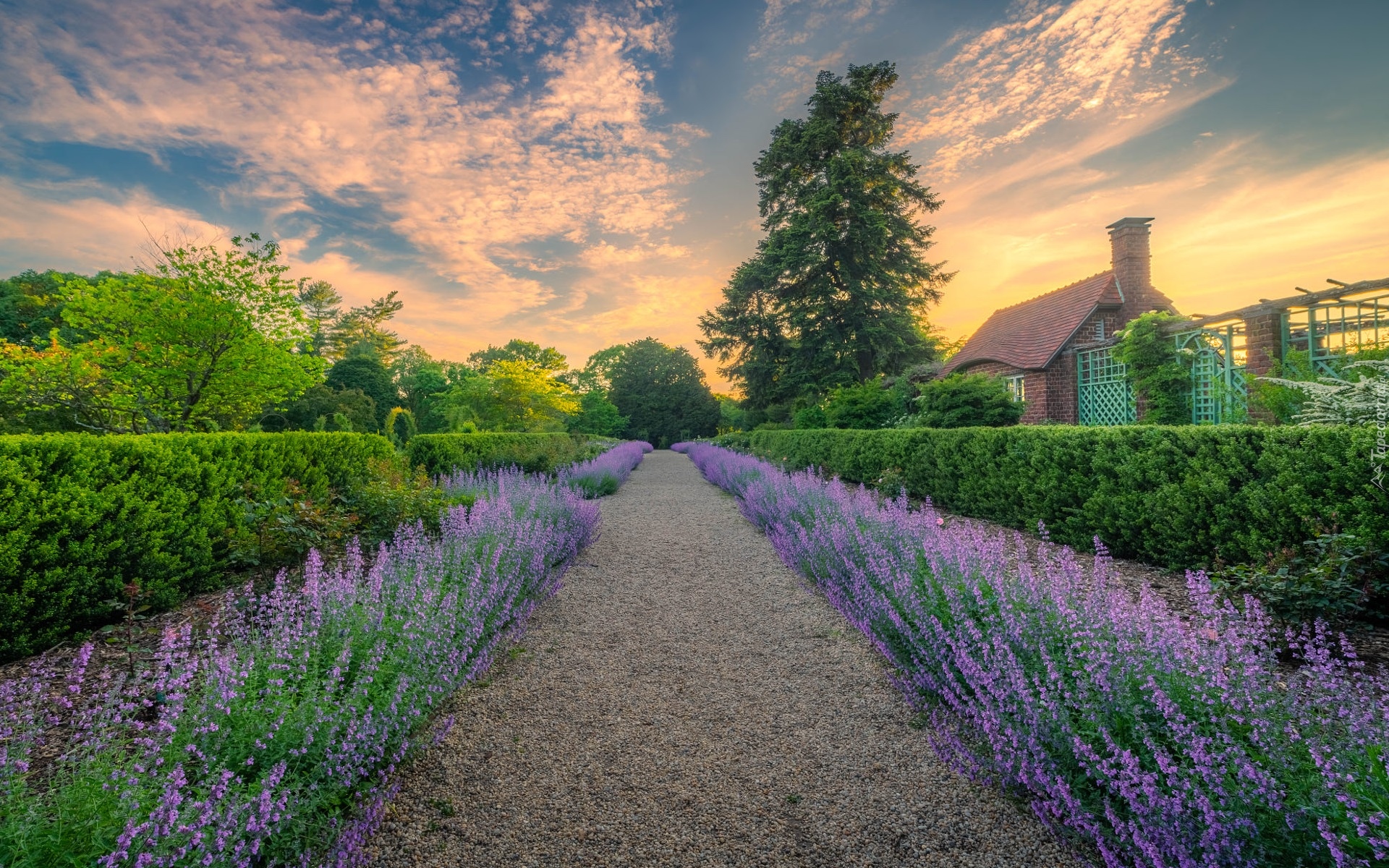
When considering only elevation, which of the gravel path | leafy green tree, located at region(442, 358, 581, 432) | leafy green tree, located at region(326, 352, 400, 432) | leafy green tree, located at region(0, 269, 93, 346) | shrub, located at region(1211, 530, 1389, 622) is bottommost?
the gravel path

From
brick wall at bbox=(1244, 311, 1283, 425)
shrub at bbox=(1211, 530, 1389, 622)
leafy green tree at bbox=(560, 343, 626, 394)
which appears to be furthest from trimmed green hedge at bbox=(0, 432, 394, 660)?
leafy green tree at bbox=(560, 343, 626, 394)

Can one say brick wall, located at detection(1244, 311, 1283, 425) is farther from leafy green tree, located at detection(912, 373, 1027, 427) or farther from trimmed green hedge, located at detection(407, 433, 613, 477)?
trimmed green hedge, located at detection(407, 433, 613, 477)

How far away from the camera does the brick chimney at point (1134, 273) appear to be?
15.6m

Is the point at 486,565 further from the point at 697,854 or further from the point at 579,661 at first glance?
the point at 697,854

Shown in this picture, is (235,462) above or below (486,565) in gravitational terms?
above

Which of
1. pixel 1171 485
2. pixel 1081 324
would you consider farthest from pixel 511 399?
pixel 1171 485

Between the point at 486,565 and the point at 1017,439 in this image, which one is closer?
the point at 486,565

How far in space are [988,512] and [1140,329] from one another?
24.4 ft

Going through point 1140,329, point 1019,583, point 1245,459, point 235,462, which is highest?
point 1140,329

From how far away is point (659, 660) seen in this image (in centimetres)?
353

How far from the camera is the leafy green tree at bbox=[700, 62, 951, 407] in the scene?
62.8 feet

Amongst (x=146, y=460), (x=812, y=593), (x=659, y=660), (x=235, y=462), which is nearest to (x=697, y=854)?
(x=659, y=660)

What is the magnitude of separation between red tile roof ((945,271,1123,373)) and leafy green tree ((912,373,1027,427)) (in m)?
5.85

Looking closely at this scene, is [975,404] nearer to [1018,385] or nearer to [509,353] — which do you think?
[1018,385]
